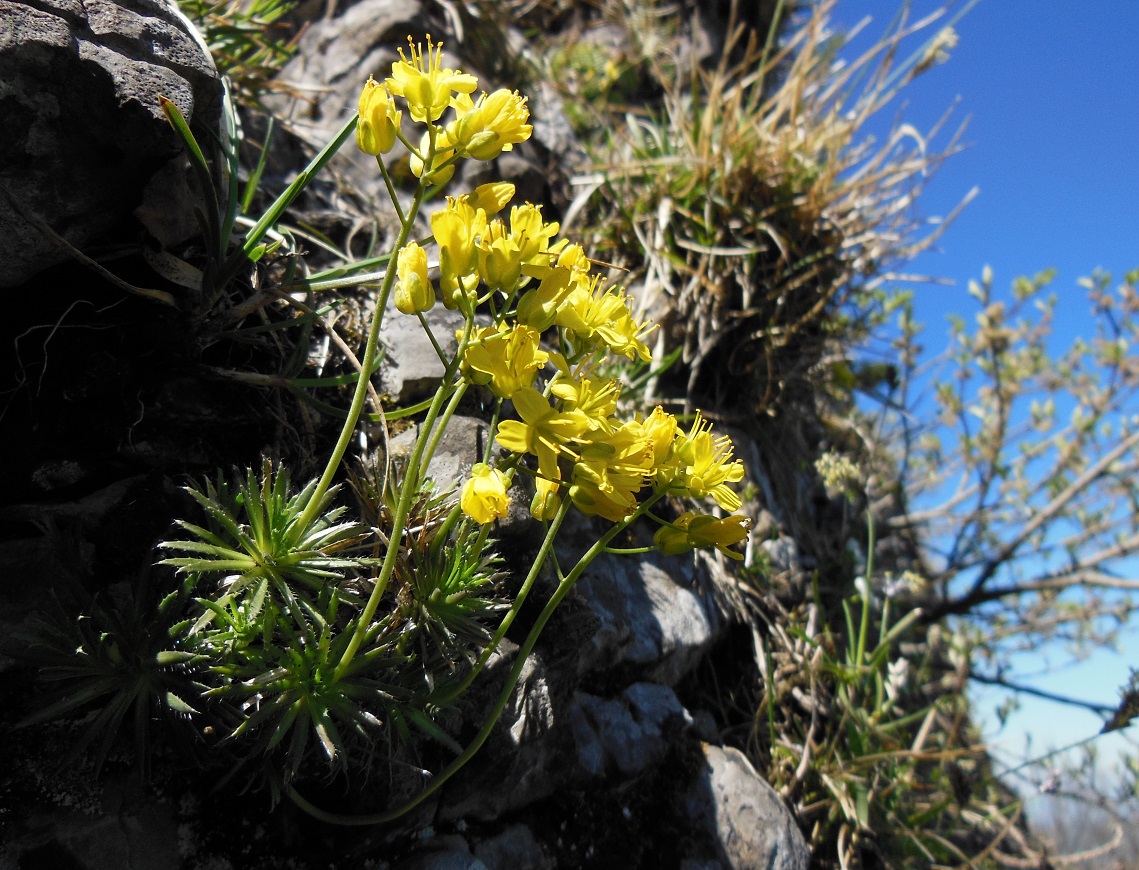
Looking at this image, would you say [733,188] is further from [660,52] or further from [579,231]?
[660,52]

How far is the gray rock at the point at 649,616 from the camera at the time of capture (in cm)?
218

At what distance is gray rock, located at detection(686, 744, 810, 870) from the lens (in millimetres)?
2145

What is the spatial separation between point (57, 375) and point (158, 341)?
8.6 inches

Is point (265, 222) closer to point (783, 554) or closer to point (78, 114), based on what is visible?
point (78, 114)

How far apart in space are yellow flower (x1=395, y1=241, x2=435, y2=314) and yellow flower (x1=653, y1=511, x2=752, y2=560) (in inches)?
25.1

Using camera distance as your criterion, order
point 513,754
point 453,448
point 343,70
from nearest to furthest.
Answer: point 513,754 → point 453,448 → point 343,70

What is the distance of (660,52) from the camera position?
15.7 ft

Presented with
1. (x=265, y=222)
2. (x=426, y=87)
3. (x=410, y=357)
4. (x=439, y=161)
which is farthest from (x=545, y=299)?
(x=410, y=357)

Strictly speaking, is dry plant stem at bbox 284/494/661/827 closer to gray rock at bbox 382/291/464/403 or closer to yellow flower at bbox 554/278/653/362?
yellow flower at bbox 554/278/653/362

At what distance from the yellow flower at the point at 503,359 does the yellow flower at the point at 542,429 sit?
0.03m

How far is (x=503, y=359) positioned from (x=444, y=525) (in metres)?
0.41

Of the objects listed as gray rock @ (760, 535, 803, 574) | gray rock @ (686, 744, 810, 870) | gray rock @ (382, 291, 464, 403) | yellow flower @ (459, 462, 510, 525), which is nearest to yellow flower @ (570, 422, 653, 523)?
yellow flower @ (459, 462, 510, 525)

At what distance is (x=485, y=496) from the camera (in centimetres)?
124

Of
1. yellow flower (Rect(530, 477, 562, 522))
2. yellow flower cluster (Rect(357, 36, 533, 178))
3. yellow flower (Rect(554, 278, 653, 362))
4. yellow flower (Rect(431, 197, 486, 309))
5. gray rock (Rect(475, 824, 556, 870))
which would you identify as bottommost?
gray rock (Rect(475, 824, 556, 870))
